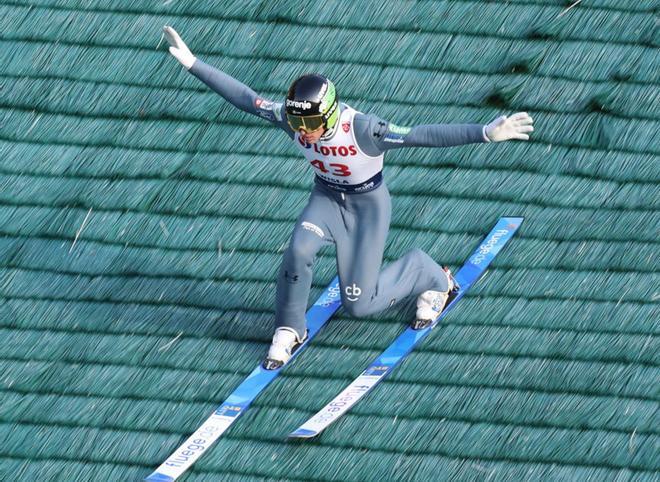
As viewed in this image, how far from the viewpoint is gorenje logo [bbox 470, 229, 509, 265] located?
326 inches

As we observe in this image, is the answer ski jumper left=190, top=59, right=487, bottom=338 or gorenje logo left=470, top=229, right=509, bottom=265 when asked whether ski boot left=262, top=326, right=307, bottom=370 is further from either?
gorenje logo left=470, top=229, right=509, bottom=265

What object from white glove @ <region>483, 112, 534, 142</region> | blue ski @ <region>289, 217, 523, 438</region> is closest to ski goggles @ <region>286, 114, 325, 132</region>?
white glove @ <region>483, 112, 534, 142</region>

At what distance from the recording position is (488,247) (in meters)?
8.30

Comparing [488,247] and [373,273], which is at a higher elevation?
[488,247]

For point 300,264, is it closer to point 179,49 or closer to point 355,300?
point 355,300

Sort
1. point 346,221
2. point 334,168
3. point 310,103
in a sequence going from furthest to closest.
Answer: point 346,221 < point 334,168 < point 310,103

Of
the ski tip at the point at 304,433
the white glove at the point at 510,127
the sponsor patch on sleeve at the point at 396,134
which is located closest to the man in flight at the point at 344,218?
the sponsor patch on sleeve at the point at 396,134

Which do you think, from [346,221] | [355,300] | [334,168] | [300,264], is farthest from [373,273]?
[334,168]

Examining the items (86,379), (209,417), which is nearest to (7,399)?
(86,379)

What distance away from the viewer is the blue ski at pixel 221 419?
24.6 feet

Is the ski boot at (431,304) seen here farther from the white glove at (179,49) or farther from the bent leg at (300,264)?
the white glove at (179,49)

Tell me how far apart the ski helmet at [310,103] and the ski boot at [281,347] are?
3.78 feet

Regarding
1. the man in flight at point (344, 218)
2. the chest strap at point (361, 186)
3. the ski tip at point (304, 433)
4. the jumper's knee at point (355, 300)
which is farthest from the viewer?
the jumper's knee at point (355, 300)

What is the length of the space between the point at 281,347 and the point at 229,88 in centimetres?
136
